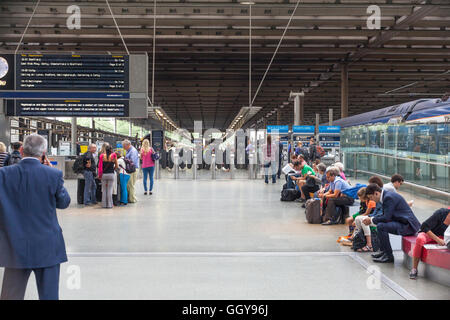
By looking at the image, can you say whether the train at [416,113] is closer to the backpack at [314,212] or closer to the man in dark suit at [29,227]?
the backpack at [314,212]

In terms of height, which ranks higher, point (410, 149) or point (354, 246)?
point (410, 149)

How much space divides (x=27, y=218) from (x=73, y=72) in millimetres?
7885

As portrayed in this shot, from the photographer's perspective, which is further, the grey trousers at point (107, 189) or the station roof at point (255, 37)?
the station roof at point (255, 37)

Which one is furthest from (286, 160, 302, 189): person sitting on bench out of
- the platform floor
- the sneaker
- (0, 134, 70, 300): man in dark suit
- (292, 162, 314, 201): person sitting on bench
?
(0, 134, 70, 300): man in dark suit

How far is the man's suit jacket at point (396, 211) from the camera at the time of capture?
6.07m

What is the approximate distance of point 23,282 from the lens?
3.50 metres

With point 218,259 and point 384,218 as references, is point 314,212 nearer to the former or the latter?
point 384,218

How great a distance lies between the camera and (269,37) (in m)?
21.0

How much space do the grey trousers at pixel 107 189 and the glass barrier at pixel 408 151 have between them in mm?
8065

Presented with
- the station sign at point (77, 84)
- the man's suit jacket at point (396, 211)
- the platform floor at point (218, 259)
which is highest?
the station sign at point (77, 84)

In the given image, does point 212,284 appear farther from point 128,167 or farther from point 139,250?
point 128,167

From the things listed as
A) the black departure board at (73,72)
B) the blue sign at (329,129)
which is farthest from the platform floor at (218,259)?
the blue sign at (329,129)

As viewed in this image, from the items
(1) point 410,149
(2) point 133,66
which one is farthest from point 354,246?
(1) point 410,149
